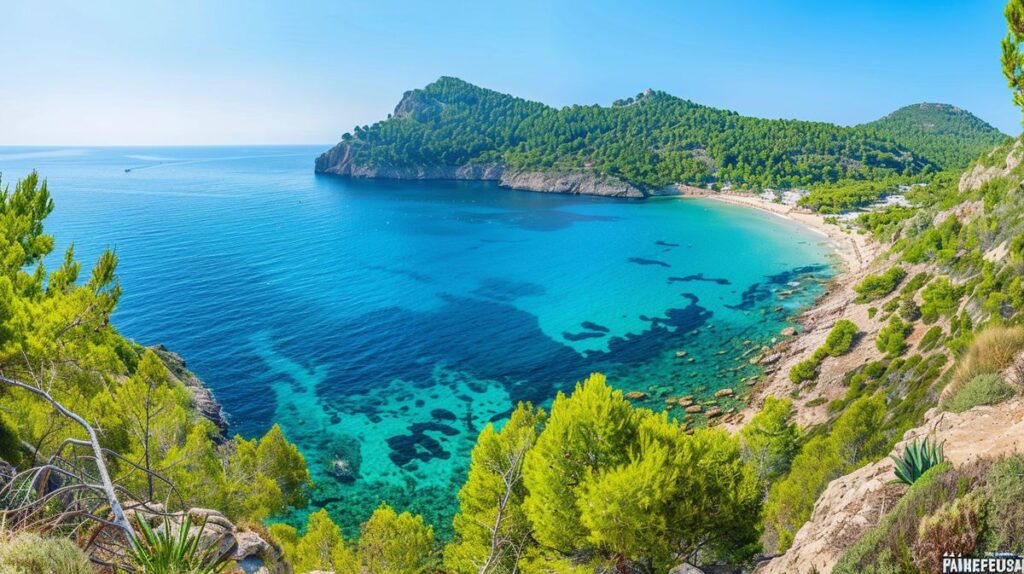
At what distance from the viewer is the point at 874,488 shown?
11.2m

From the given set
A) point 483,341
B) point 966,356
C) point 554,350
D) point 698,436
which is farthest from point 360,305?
point 966,356

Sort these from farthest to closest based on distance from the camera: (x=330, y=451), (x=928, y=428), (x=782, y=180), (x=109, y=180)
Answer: (x=109, y=180) → (x=782, y=180) → (x=330, y=451) → (x=928, y=428)

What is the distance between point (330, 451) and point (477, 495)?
17.8 m

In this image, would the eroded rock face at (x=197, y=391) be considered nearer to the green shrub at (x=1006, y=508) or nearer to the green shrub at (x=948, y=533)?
the green shrub at (x=948, y=533)

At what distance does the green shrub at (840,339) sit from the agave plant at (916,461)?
2887cm

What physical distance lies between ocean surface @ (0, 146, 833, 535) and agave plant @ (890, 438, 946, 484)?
20.1 metres

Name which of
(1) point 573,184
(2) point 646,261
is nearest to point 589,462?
(2) point 646,261

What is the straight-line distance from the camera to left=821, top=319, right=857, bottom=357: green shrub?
36031 mm

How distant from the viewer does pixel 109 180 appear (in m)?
155

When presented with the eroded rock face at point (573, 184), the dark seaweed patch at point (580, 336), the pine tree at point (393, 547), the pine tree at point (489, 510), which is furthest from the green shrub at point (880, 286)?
the eroded rock face at point (573, 184)

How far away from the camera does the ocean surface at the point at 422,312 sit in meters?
33.0

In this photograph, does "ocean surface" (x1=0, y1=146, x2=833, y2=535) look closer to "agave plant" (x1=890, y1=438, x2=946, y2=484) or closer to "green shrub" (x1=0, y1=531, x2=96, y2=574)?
"agave plant" (x1=890, y1=438, x2=946, y2=484)

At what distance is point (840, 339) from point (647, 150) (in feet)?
438

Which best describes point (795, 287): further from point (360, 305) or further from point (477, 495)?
point (477, 495)
